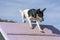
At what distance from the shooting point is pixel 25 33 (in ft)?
28.5

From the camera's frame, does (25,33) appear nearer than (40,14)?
Yes

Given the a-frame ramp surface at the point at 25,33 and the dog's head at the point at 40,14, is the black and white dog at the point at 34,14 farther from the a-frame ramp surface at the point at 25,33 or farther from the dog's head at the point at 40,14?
the a-frame ramp surface at the point at 25,33

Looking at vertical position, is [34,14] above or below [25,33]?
above

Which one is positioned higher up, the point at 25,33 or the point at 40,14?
the point at 40,14

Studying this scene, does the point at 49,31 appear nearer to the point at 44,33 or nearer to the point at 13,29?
the point at 44,33

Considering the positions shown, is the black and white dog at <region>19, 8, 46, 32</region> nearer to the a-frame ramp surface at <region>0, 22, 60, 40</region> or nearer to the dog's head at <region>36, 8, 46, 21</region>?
the dog's head at <region>36, 8, 46, 21</region>

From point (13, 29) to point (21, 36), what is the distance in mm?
387

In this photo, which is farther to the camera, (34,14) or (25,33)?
(34,14)

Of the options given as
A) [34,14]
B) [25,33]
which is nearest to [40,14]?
[34,14]

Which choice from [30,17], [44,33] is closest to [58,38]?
[44,33]

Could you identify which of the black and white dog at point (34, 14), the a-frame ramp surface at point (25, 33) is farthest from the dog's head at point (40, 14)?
the a-frame ramp surface at point (25, 33)

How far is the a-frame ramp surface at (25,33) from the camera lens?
331 inches

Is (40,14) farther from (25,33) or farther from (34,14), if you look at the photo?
(25,33)

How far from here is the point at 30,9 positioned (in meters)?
9.22
